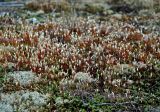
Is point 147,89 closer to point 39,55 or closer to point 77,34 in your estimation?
point 39,55

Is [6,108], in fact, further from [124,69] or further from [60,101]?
[124,69]

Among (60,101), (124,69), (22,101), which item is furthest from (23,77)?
(124,69)

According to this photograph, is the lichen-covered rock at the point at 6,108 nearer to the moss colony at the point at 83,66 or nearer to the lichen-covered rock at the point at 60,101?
the moss colony at the point at 83,66

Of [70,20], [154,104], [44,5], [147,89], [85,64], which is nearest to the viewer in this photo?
[154,104]

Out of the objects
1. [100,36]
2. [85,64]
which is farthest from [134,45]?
[85,64]

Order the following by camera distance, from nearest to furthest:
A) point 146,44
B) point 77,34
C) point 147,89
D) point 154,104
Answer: point 154,104 → point 147,89 → point 146,44 → point 77,34

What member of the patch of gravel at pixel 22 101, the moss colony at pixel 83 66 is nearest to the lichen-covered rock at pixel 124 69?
the moss colony at pixel 83 66
